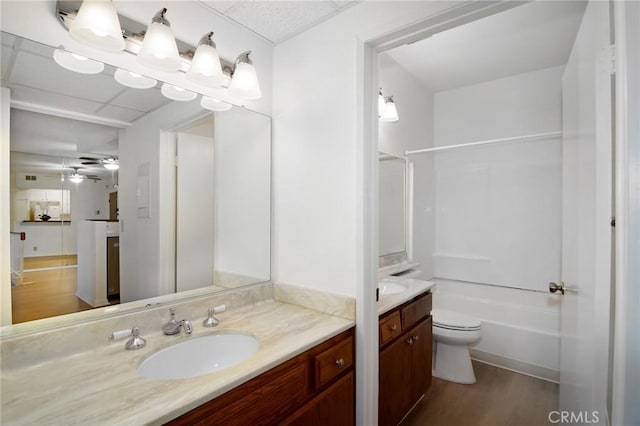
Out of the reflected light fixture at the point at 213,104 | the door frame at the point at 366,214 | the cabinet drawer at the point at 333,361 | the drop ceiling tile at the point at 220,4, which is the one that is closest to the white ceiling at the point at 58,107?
the reflected light fixture at the point at 213,104

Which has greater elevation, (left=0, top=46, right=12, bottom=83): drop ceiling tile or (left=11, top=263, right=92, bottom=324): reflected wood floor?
(left=0, top=46, right=12, bottom=83): drop ceiling tile

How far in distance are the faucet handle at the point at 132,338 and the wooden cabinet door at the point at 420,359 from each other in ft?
4.56

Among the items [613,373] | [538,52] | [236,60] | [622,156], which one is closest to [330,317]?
[613,373]

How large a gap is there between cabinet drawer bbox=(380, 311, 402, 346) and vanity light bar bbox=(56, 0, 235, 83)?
1472 mm

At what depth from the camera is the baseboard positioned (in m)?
2.33

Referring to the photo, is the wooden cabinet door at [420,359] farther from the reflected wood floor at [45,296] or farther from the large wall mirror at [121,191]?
the reflected wood floor at [45,296]

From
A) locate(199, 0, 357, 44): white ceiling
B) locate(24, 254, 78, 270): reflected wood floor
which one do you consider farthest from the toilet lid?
locate(24, 254, 78, 270): reflected wood floor

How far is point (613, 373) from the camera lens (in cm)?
83

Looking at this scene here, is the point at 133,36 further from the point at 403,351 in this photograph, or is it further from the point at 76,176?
the point at 403,351

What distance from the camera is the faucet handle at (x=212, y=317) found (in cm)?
129

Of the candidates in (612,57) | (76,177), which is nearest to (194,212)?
(76,177)

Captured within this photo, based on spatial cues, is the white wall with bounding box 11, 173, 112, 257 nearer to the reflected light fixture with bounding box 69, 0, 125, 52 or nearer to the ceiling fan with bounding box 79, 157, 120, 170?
the ceiling fan with bounding box 79, 157, 120, 170

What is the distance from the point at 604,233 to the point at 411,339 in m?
1.16

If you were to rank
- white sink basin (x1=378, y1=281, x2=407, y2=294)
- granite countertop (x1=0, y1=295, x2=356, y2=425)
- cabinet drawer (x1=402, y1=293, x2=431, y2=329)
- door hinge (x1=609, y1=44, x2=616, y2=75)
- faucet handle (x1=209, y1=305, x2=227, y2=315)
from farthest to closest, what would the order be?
1. white sink basin (x1=378, y1=281, x2=407, y2=294)
2. cabinet drawer (x1=402, y1=293, x2=431, y2=329)
3. faucet handle (x1=209, y1=305, x2=227, y2=315)
4. door hinge (x1=609, y1=44, x2=616, y2=75)
5. granite countertop (x1=0, y1=295, x2=356, y2=425)
